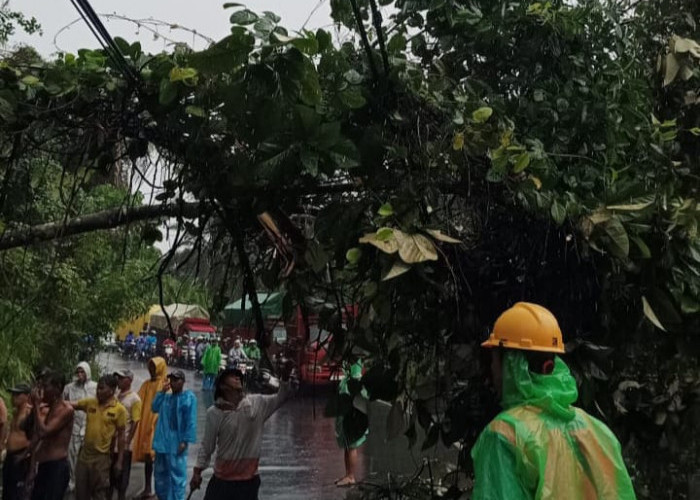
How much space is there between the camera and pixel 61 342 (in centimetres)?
1473

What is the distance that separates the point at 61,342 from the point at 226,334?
32.9 ft

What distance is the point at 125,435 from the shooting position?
8.66 m

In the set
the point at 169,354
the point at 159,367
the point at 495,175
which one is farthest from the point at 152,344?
the point at 495,175

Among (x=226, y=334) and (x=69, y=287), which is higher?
(x=69, y=287)

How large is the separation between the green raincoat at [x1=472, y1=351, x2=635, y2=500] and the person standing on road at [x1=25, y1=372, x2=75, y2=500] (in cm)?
562

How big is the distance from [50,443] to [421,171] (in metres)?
5.14

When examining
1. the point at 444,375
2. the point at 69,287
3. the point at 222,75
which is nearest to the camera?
the point at 222,75

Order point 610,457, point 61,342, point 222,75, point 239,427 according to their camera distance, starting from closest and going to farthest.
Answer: point 610,457
point 222,75
point 239,427
point 61,342

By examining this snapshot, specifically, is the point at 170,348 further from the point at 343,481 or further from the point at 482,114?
the point at 482,114

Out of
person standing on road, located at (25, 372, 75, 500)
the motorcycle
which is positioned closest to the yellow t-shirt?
person standing on road, located at (25, 372, 75, 500)

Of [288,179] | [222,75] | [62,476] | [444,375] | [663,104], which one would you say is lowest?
[62,476]

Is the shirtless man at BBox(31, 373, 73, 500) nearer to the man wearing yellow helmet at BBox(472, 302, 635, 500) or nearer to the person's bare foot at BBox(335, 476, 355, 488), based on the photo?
the person's bare foot at BBox(335, 476, 355, 488)

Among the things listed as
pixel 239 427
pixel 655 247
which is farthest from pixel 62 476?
pixel 655 247

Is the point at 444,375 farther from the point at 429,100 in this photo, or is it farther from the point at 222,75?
the point at 222,75
